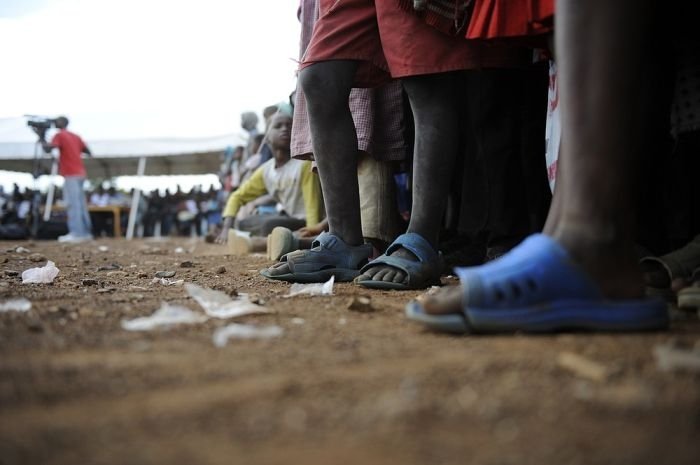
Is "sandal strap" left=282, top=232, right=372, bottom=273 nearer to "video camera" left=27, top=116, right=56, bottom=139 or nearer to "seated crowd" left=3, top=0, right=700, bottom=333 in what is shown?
"seated crowd" left=3, top=0, right=700, bottom=333

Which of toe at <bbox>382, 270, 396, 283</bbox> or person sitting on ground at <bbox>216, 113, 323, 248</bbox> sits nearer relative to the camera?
toe at <bbox>382, 270, 396, 283</bbox>

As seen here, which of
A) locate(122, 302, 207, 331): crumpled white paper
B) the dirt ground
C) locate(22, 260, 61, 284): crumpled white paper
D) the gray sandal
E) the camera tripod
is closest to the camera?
the dirt ground

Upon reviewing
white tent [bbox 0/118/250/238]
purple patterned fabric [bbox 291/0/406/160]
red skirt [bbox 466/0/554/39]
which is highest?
white tent [bbox 0/118/250/238]

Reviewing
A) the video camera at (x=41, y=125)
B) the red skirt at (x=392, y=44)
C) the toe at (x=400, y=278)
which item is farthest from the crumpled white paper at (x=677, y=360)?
the video camera at (x=41, y=125)

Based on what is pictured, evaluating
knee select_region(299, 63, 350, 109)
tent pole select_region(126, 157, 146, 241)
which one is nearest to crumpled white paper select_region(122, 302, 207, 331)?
knee select_region(299, 63, 350, 109)

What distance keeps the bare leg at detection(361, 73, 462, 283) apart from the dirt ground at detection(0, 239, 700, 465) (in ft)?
2.74

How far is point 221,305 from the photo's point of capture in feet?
4.06

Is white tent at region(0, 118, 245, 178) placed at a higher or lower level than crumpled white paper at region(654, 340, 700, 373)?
higher

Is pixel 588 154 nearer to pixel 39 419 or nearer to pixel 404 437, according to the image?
pixel 404 437

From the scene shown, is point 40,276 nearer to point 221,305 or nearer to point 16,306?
point 16,306

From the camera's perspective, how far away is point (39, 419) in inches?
23.8

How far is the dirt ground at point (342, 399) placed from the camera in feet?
1.79

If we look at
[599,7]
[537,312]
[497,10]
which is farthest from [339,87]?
[537,312]

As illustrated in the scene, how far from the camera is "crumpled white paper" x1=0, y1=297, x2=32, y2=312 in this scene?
1271 mm
